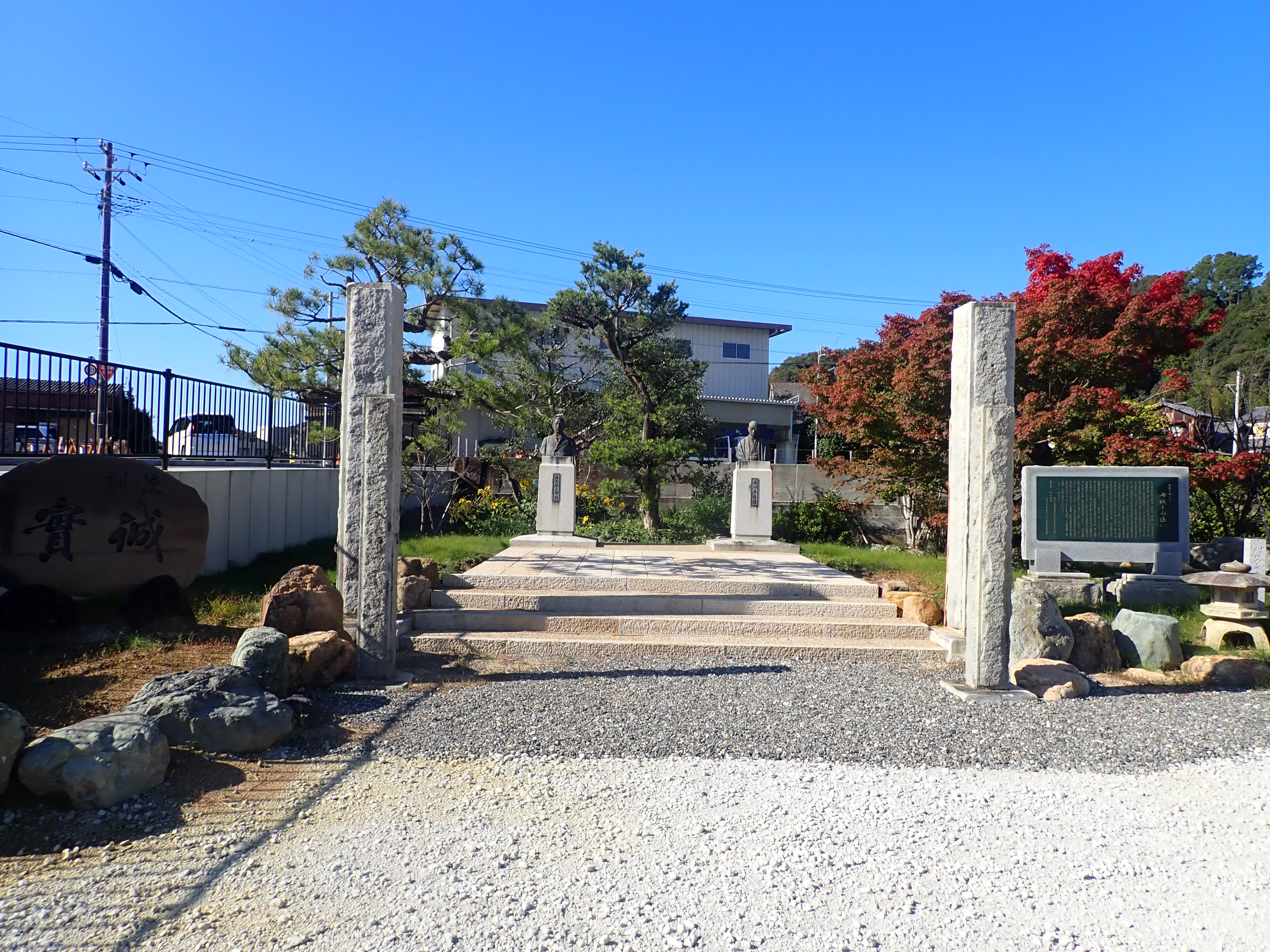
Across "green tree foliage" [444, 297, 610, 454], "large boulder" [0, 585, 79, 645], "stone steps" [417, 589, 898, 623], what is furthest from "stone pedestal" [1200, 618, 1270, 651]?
"large boulder" [0, 585, 79, 645]

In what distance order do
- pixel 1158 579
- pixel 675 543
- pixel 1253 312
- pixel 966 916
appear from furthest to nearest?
pixel 1253 312 → pixel 675 543 → pixel 1158 579 → pixel 966 916

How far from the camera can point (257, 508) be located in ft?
33.1

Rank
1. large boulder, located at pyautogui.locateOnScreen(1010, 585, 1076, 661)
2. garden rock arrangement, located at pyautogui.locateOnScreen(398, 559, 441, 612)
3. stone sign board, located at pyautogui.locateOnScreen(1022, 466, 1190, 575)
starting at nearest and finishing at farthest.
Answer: large boulder, located at pyautogui.locateOnScreen(1010, 585, 1076, 661)
garden rock arrangement, located at pyautogui.locateOnScreen(398, 559, 441, 612)
stone sign board, located at pyautogui.locateOnScreen(1022, 466, 1190, 575)

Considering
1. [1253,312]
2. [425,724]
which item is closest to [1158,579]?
[425,724]

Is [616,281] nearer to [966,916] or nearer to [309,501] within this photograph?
[309,501]

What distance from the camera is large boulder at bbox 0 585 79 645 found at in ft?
18.9

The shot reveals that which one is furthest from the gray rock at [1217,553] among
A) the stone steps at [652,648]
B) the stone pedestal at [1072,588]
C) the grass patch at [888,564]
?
the stone steps at [652,648]

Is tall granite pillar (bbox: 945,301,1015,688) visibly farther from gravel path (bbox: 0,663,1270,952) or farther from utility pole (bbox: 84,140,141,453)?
utility pole (bbox: 84,140,141,453)

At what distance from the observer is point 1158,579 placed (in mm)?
8336

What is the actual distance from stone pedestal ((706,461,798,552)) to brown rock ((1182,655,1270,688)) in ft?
19.3

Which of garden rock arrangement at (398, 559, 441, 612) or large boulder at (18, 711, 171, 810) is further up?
garden rock arrangement at (398, 559, 441, 612)

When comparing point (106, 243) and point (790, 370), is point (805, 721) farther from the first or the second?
point (790, 370)

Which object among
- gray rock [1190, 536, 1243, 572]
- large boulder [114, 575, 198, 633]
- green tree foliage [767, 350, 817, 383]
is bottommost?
large boulder [114, 575, 198, 633]

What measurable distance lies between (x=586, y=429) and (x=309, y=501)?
4835mm
